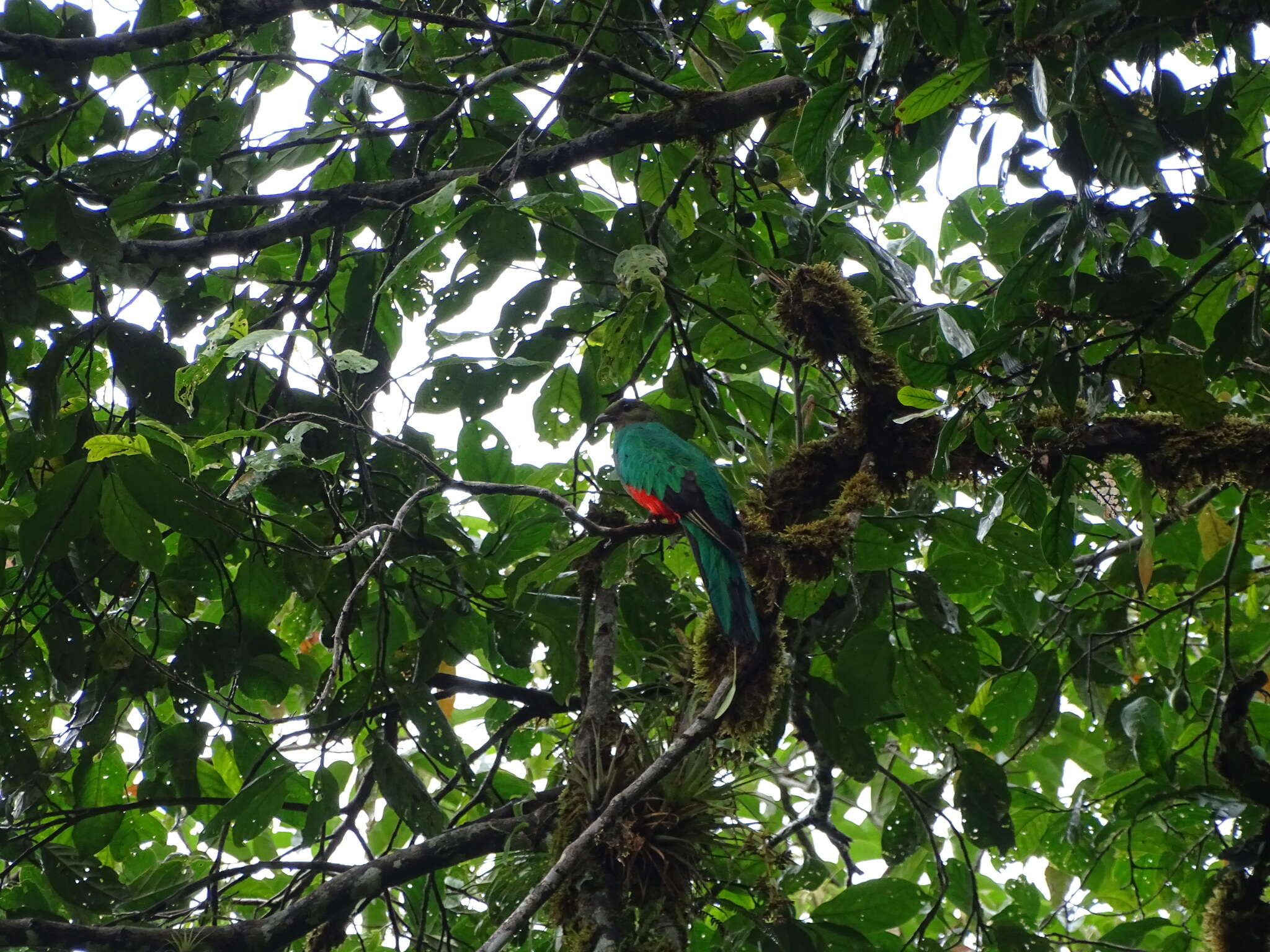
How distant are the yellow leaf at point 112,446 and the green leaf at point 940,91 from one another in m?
2.06

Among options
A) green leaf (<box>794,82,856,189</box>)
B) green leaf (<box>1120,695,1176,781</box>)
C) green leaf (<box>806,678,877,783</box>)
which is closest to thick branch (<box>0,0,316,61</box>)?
green leaf (<box>794,82,856,189</box>)

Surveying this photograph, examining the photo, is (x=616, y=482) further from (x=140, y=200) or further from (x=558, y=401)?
(x=140, y=200)

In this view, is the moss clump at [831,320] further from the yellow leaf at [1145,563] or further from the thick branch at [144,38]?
the thick branch at [144,38]

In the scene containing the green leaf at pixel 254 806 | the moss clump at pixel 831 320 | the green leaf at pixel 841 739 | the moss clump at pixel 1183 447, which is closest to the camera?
the moss clump at pixel 1183 447

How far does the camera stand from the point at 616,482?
4.50 metres

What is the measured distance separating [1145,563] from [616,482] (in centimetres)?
215

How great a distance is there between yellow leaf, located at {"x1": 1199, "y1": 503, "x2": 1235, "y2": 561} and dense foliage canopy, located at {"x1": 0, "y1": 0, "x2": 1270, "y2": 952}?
23mm

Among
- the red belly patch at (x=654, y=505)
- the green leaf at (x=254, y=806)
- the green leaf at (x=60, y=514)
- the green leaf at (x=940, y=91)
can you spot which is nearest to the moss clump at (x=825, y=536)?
the red belly patch at (x=654, y=505)

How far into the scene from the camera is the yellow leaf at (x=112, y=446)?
8.48 feet

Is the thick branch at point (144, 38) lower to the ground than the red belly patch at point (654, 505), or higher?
higher

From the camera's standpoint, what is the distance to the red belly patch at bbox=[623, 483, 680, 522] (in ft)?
12.0

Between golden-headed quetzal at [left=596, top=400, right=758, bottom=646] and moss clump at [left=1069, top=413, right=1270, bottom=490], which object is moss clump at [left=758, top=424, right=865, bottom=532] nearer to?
golden-headed quetzal at [left=596, top=400, right=758, bottom=646]

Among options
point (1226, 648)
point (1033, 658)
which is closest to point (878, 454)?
point (1226, 648)

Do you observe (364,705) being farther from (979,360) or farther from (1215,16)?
(1215,16)
